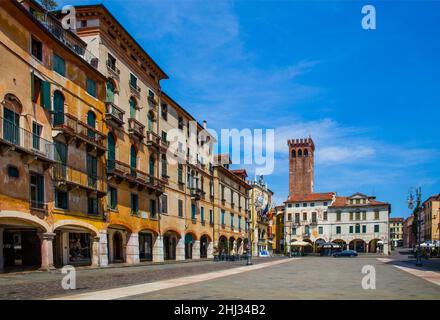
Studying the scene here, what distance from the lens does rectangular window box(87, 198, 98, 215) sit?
30078 mm

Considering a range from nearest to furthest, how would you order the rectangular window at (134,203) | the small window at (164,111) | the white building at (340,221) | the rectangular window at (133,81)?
the rectangular window at (134,203)
the rectangular window at (133,81)
the small window at (164,111)
the white building at (340,221)

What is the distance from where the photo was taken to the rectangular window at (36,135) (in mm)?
24242

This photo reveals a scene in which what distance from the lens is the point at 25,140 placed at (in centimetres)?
2330

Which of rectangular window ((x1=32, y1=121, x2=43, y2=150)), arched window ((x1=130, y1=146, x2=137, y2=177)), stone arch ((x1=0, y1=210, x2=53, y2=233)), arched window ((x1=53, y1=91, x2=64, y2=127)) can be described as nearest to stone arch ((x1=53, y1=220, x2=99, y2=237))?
stone arch ((x1=0, y1=210, x2=53, y2=233))

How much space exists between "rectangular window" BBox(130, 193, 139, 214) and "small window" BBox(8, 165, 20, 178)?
1465 centimetres

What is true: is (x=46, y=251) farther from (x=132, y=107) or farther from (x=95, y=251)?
(x=132, y=107)

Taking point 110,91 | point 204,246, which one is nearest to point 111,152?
point 110,91

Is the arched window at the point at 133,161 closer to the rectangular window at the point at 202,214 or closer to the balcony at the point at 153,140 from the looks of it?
the balcony at the point at 153,140

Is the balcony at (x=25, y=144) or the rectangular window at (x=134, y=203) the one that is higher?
the balcony at (x=25, y=144)

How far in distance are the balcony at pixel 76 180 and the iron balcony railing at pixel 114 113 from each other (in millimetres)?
4739

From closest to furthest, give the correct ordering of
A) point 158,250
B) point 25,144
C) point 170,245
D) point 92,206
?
point 25,144 < point 92,206 < point 158,250 < point 170,245

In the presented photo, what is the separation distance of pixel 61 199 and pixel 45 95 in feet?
20.9

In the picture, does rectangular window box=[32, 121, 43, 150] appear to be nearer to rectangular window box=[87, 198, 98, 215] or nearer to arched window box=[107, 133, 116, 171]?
rectangular window box=[87, 198, 98, 215]

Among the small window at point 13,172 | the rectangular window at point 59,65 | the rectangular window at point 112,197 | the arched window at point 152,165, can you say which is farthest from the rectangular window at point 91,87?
the arched window at point 152,165
